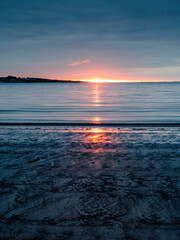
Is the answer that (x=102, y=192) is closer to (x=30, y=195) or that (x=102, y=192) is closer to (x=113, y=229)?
(x=113, y=229)

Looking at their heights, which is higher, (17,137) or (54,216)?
(17,137)

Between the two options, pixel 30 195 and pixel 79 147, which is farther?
pixel 79 147

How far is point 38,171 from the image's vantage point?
13.2 feet

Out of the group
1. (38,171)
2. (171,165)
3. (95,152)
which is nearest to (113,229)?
(38,171)

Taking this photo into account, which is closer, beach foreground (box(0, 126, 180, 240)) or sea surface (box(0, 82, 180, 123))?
beach foreground (box(0, 126, 180, 240))

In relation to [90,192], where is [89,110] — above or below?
above

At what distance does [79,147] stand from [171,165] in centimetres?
266

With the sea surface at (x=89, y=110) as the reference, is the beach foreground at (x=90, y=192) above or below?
below

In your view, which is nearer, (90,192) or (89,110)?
(90,192)

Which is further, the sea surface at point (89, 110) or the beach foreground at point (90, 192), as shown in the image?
the sea surface at point (89, 110)

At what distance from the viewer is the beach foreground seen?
244 centimetres

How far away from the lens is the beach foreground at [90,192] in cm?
244

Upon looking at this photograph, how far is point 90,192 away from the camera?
323cm

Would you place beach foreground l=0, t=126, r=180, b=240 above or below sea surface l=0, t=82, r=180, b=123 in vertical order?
below
